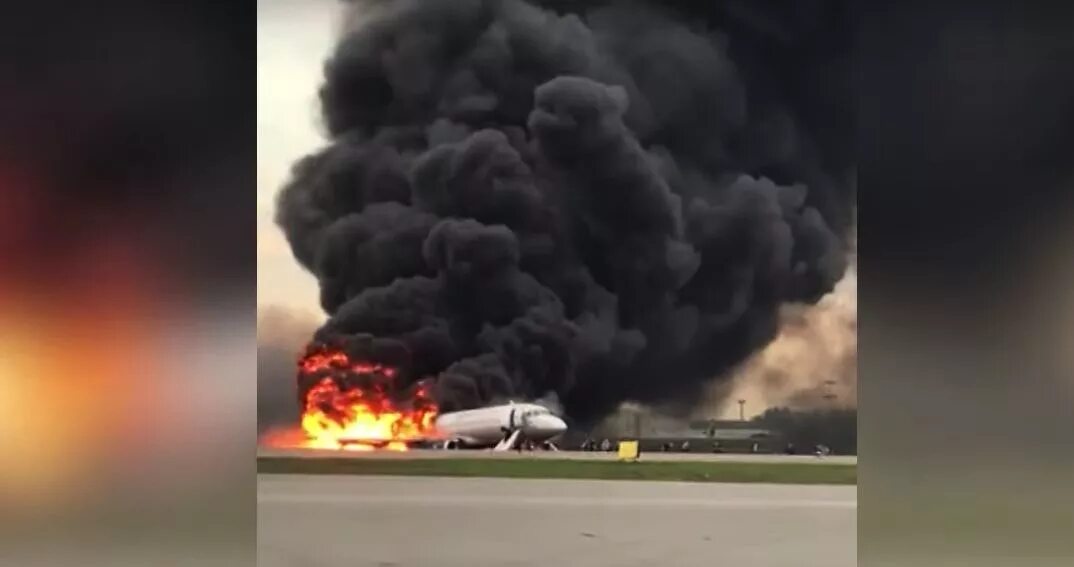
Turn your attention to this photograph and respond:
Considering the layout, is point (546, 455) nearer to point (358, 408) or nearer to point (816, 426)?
point (358, 408)

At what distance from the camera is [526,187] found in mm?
1943

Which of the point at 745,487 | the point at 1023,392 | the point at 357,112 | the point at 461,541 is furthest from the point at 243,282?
the point at 1023,392

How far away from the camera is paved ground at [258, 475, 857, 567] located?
73.0 inches

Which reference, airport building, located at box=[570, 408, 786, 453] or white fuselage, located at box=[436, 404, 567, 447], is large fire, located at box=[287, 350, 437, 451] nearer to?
white fuselage, located at box=[436, 404, 567, 447]

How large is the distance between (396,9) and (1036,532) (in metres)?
1.66

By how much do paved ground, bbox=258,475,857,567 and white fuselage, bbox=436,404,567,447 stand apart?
0.09 meters

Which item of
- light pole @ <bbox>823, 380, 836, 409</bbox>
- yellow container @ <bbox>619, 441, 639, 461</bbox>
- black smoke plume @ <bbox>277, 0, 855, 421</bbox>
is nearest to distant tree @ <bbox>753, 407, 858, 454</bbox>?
light pole @ <bbox>823, 380, 836, 409</bbox>

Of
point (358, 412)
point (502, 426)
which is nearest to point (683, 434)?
point (502, 426)

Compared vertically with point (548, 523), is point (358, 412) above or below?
above

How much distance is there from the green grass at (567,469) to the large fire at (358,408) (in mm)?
45

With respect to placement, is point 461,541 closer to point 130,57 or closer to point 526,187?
point 526,187

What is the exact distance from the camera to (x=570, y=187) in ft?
6.40

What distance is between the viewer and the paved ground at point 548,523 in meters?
1.85

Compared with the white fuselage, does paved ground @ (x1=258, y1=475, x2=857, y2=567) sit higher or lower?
lower
